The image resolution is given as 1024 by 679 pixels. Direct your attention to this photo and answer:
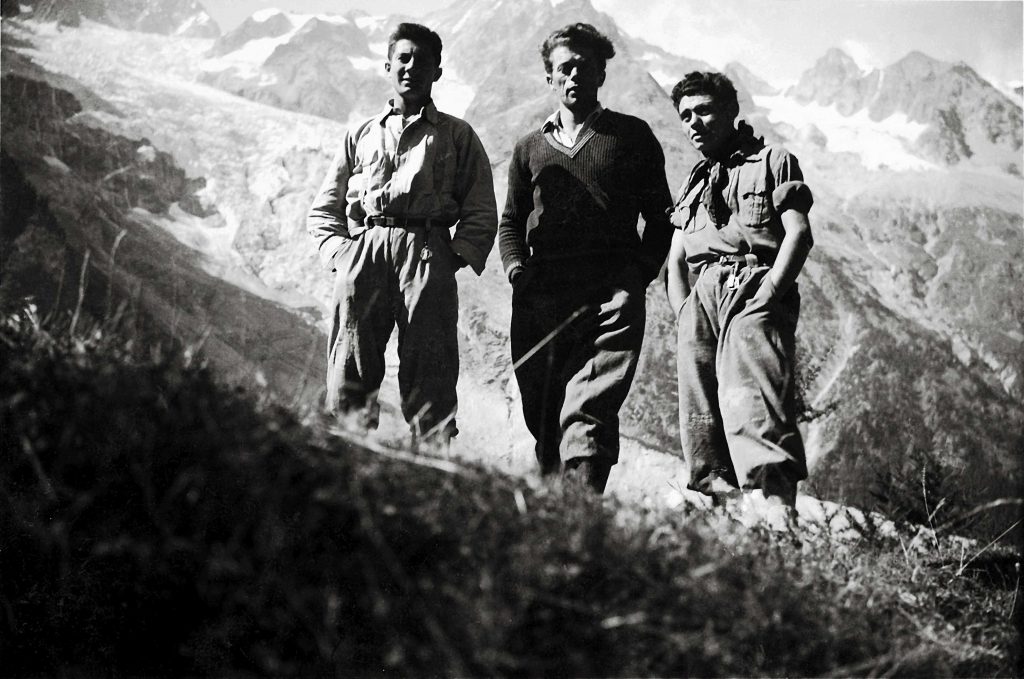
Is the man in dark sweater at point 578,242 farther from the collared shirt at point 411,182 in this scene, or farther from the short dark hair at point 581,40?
the collared shirt at point 411,182

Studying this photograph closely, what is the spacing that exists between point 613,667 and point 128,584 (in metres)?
1.48

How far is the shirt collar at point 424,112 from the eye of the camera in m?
4.61

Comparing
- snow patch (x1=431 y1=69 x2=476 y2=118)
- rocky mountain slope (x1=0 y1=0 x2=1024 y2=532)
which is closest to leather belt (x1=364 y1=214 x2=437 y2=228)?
rocky mountain slope (x1=0 y1=0 x2=1024 y2=532)

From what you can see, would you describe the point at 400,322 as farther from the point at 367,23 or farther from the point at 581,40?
the point at 367,23

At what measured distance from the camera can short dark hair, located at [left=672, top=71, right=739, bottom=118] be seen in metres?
4.51

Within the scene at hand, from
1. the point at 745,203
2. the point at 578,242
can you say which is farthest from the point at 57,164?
the point at 745,203

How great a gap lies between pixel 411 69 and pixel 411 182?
59cm

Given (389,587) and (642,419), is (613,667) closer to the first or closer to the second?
(389,587)

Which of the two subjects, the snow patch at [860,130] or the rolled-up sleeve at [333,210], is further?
the snow patch at [860,130]

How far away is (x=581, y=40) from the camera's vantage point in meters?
4.57

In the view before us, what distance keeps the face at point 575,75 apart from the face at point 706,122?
1.49 ft

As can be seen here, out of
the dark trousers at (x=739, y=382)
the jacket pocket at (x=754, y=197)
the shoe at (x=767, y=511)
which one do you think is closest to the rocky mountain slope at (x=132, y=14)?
the jacket pocket at (x=754, y=197)

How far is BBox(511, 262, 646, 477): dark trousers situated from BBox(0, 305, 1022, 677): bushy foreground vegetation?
3.60 ft

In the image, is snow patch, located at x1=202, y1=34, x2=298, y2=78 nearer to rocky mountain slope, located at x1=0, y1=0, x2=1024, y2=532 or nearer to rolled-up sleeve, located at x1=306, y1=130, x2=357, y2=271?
rocky mountain slope, located at x1=0, y1=0, x2=1024, y2=532
